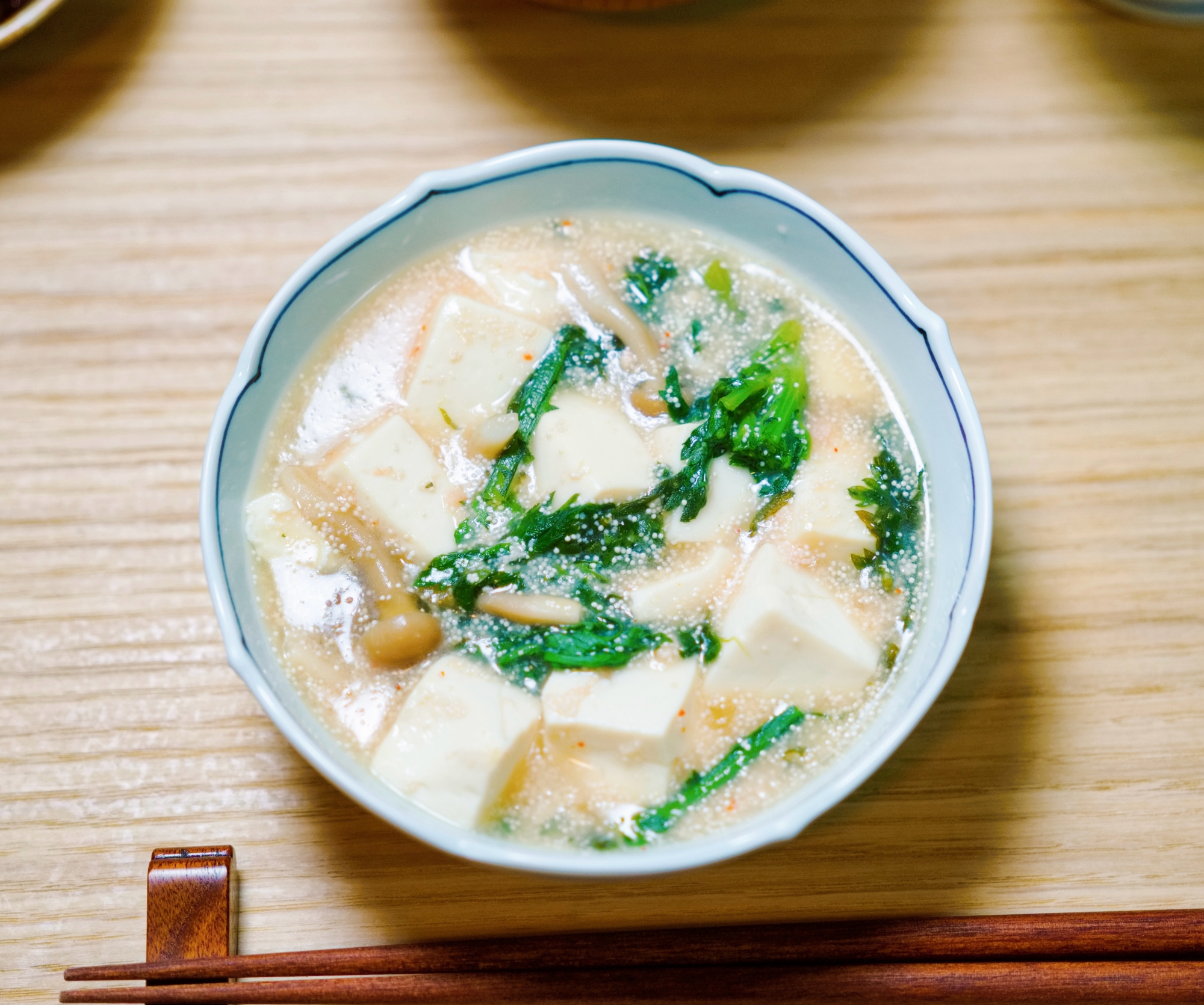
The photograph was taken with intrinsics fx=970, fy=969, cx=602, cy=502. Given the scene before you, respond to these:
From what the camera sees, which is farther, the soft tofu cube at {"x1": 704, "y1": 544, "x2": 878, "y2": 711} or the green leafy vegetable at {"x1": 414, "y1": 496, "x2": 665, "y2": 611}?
the green leafy vegetable at {"x1": 414, "y1": 496, "x2": 665, "y2": 611}

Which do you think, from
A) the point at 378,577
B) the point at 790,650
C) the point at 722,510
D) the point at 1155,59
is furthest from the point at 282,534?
the point at 1155,59

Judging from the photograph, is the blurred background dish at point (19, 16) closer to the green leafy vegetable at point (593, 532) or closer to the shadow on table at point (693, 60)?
the shadow on table at point (693, 60)

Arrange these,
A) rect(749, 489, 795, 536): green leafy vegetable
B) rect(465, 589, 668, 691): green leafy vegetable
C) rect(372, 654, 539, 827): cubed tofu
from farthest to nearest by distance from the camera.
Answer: rect(749, 489, 795, 536): green leafy vegetable → rect(465, 589, 668, 691): green leafy vegetable → rect(372, 654, 539, 827): cubed tofu

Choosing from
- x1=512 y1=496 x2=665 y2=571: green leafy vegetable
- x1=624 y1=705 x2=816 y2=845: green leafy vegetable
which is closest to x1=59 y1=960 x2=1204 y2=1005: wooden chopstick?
x1=624 y1=705 x2=816 y2=845: green leafy vegetable

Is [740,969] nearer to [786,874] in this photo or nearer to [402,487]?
[786,874]

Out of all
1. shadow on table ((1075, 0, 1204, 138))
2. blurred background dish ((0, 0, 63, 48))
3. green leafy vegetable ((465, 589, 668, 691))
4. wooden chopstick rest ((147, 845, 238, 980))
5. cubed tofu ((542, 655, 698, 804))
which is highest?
blurred background dish ((0, 0, 63, 48))

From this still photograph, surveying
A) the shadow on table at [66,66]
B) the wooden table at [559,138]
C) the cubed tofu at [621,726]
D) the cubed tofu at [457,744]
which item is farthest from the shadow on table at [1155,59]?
the shadow on table at [66,66]

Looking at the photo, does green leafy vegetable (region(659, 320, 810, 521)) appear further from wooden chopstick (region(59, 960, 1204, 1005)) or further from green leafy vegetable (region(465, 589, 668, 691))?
wooden chopstick (region(59, 960, 1204, 1005))

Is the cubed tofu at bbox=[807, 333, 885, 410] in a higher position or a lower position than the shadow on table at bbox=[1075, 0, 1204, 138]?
lower
